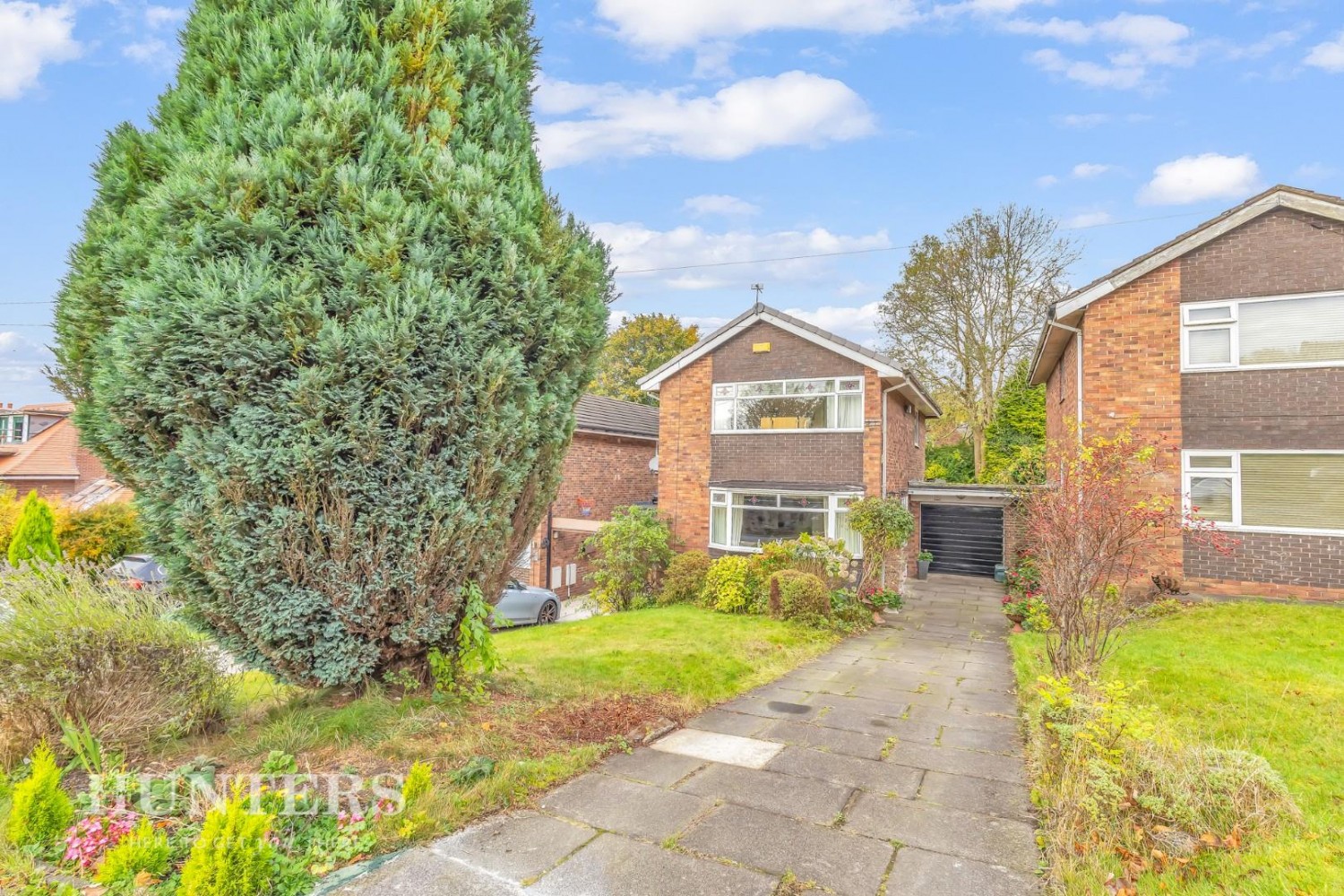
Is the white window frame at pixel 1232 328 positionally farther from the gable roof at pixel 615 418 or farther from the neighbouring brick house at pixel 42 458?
the neighbouring brick house at pixel 42 458

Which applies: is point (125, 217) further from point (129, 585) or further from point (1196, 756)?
point (1196, 756)

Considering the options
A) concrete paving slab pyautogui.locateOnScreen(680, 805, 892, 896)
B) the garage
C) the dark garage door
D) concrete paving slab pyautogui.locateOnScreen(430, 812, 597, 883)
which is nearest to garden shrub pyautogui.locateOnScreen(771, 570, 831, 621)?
the garage

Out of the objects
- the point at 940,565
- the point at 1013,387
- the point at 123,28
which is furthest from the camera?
the point at 1013,387

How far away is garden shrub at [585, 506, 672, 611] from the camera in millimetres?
13922

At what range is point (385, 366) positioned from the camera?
167 inches

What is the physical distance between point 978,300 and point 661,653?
Answer: 844 inches

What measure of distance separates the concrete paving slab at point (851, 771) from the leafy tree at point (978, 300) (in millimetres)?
21034

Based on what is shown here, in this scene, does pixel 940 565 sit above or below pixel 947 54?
below

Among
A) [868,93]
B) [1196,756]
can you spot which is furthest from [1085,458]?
[868,93]

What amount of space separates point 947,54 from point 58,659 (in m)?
13.4

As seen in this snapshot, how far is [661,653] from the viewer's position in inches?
319

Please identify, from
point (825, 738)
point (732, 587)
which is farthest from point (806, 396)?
point (825, 738)

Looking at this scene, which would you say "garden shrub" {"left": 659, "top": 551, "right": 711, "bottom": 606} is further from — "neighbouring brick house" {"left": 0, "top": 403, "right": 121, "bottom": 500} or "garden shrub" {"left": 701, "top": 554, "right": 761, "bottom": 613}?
"neighbouring brick house" {"left": 0, "top": 403, "right": 121, "bottom": 500}

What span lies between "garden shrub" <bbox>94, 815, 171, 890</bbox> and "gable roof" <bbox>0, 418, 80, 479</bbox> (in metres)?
28.1
